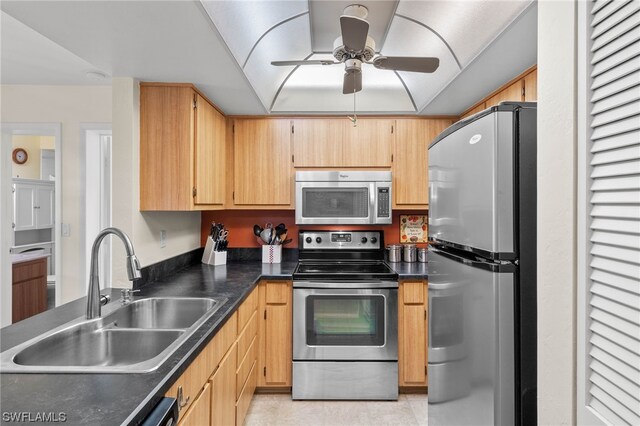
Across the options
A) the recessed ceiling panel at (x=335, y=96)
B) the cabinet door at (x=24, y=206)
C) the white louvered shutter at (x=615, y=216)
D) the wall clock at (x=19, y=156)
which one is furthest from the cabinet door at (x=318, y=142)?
the wall clock at (x=19, y=156)

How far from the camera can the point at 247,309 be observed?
2.19 m

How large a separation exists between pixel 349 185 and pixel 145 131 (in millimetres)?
1561

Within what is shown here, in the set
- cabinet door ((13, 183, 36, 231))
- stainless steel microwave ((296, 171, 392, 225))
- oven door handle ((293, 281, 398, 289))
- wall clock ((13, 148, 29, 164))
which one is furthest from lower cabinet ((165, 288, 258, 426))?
wall clock ((13, 148, 29, 164))

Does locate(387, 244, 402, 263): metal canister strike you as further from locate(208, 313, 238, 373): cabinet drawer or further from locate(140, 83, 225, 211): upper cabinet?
locate(140, 83, 225, 211): upper cabinet

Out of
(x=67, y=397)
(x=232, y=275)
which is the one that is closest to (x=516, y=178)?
(x=67, y=397)

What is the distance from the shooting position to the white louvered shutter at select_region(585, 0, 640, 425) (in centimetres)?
60

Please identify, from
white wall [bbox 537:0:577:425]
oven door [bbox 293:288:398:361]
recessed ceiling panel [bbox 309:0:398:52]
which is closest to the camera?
white wall [bbox 537:0:577:425]

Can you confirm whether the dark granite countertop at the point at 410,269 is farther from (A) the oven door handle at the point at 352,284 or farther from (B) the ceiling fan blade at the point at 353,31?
(B) the ceiling fan blade at the point at 353,31

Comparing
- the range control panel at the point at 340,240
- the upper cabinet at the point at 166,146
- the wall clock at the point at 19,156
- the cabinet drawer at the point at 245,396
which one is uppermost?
the wall clock at the point at 19,156

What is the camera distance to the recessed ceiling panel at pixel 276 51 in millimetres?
2014

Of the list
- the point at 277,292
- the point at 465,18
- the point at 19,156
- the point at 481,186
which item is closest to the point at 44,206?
the point at 19,156

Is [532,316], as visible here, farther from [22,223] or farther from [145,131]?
[22,223]

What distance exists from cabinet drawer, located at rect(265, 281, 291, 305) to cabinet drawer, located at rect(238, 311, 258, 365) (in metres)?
0.15

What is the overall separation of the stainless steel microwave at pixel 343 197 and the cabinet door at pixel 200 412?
1.64 meters
